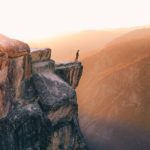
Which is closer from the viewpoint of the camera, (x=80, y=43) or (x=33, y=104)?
(x=33, y=104)

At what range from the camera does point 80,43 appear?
129 meters

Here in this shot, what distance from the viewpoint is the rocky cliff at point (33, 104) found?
2403 centimetres

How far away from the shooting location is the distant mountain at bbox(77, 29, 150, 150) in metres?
46.7

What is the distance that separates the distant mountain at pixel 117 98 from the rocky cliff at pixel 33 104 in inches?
715

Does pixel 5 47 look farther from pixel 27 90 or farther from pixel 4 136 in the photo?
pixel 4 136

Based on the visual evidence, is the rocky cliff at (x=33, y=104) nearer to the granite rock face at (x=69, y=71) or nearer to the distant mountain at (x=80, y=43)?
the granite rock face at (x=69, y=71)

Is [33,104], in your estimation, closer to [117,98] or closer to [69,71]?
[69,71]

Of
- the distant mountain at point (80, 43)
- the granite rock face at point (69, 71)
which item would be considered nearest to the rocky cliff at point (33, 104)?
the granite rock face at point (69, 71)

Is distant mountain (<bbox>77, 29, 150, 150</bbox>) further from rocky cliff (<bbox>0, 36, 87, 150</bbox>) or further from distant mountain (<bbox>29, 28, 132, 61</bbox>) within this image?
distant mountain (<bbox>29, 28, 132, 61</bbox>)

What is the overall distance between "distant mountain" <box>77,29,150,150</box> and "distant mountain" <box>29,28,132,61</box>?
38937 millimetres

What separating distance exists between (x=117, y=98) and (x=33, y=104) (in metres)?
30.1

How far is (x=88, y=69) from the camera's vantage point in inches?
2603

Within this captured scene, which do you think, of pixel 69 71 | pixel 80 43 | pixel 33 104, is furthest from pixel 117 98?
pixel 80 43

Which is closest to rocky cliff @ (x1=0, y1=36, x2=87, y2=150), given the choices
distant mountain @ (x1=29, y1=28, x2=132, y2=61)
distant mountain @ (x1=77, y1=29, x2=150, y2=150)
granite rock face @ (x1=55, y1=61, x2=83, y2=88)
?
granite rock face @ (x1=55, y1=61, x2=83, y2=88)
